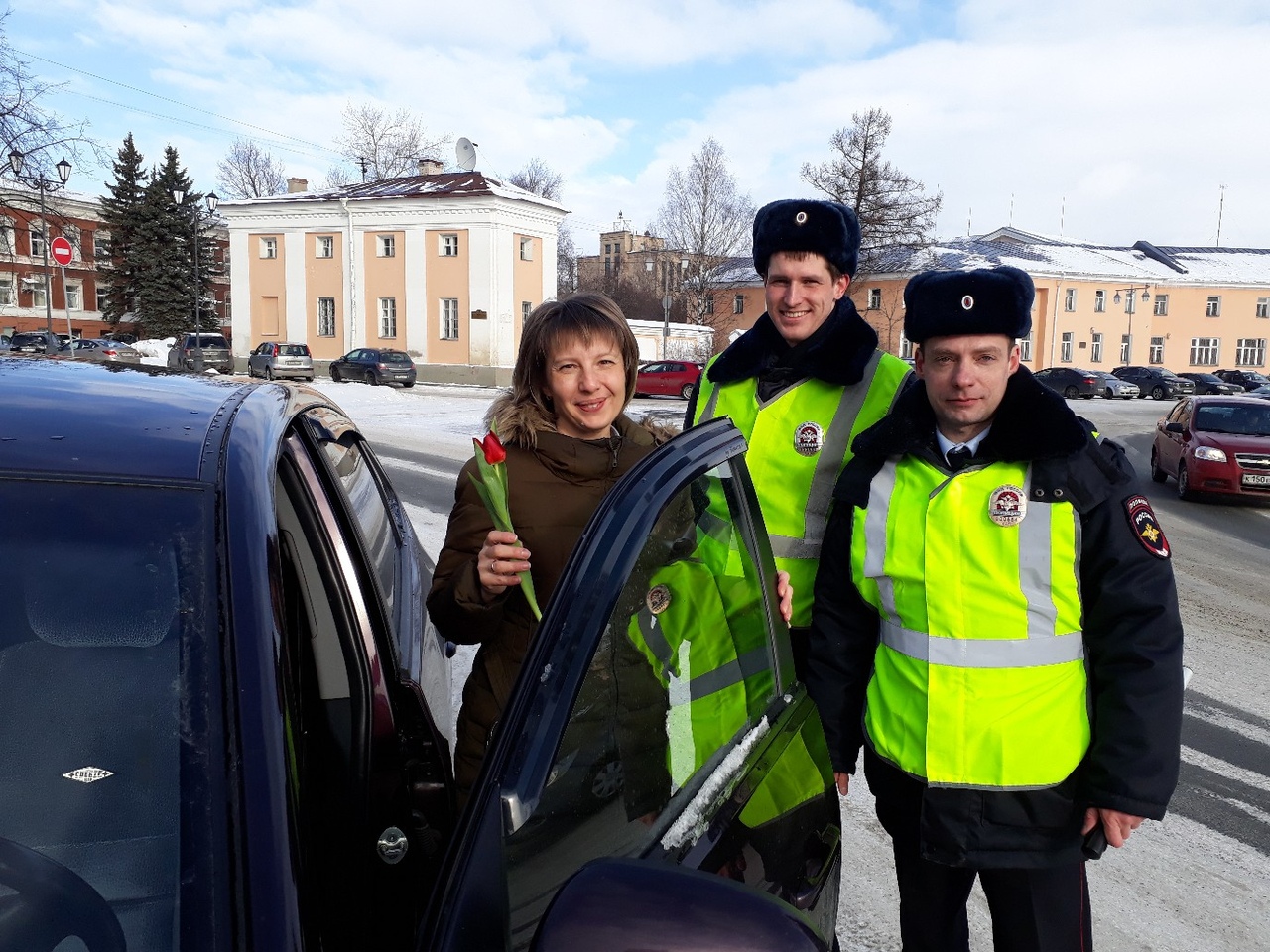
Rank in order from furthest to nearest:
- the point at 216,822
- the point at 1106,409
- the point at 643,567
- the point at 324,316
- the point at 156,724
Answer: the point at 324,316, the point at 1106,409, the point at 643,567, the point at 156,724, the point at 216,822

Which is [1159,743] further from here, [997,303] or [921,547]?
[997,303]

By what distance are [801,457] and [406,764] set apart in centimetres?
128

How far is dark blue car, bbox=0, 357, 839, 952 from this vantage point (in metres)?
1.07

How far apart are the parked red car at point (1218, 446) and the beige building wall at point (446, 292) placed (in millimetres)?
28414

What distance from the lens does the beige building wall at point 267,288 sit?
4181 centimetres

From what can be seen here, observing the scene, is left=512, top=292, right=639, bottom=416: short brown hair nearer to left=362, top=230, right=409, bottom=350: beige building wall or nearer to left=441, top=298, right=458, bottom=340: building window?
left=441, top=298, right=458, bottom=340: building window

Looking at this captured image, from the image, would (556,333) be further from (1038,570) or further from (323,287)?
(323,287)

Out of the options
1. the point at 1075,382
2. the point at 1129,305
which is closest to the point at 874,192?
the point at 1075,382

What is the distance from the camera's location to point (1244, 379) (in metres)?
Answer: 47.1

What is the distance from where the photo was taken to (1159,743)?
1.84m

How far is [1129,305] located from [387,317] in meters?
45.6

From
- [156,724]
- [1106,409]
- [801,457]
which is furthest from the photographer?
[1106,409]

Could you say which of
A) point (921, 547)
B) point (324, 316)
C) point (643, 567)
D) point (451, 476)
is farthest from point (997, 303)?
point (324, 316)

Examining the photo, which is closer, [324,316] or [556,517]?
[556,517]
